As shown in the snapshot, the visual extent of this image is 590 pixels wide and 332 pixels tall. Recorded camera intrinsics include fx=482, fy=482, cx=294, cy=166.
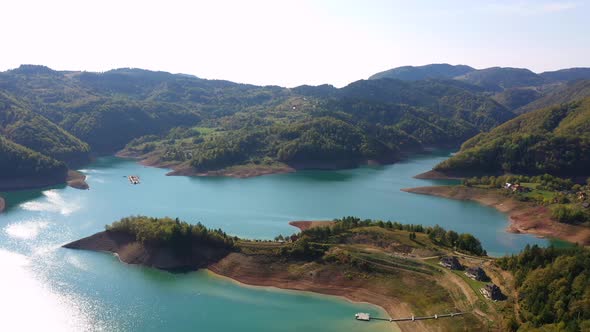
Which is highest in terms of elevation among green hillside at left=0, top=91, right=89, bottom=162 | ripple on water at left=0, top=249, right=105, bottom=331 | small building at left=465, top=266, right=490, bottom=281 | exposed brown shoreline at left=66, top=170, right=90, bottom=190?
green hillside at left=0, top=91, right=89, bottom=162

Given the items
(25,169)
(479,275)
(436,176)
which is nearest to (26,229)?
(25,169)

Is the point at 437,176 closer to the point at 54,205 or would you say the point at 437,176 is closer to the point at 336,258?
the point at 336,258

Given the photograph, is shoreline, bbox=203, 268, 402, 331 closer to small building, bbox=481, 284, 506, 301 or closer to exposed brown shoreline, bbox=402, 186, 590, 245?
small building, bbox=481, 284, 506, 301

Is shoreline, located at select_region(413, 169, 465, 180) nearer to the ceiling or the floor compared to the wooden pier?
nearer to the ceiling

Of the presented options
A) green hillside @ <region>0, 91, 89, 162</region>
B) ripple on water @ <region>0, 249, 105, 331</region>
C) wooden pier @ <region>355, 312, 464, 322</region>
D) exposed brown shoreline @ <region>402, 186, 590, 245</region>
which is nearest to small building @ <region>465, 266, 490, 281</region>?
wooden pier @ <region>355, 312, 464, 322</region>

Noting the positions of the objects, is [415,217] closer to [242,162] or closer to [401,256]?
[401,256]

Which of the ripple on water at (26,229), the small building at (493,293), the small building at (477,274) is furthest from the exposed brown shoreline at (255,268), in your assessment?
the ripple on water at (26,229)
